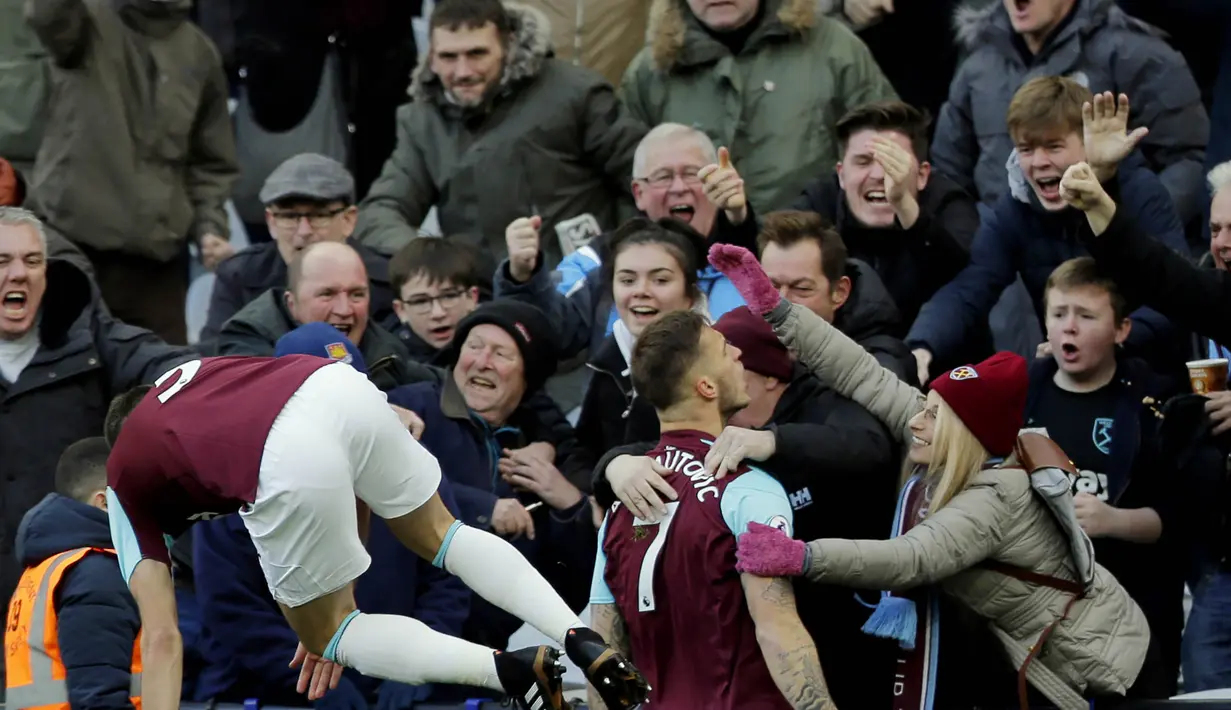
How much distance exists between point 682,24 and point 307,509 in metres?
3.25

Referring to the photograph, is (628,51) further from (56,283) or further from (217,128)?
(56,283)

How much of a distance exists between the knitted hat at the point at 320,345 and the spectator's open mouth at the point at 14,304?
4.90ft

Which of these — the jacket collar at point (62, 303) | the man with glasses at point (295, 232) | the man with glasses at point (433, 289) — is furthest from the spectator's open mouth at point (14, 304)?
the man with glasses at point (433, 289)

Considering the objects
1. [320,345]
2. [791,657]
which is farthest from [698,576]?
[320,345]

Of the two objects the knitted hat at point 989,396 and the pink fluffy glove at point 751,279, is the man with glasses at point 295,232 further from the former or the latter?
the knitted hat at point 989,396

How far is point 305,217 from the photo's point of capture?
809 cm

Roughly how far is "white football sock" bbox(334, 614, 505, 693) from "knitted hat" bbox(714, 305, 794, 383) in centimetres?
113

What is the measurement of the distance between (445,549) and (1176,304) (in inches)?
92.2

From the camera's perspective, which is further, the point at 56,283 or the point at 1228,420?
the point at 56,283

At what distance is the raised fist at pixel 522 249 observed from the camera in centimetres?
750

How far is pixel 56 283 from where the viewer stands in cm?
775

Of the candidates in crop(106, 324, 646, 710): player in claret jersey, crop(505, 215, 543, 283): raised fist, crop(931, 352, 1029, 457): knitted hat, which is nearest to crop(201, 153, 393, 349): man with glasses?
crop(505, 215, 543, 283): raised fist

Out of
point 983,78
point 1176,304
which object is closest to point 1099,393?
point 1176,304

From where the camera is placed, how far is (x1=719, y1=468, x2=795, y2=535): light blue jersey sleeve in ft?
17.8
